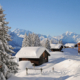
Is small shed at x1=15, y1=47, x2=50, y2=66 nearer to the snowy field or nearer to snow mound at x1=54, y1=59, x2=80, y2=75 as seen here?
the snowy field

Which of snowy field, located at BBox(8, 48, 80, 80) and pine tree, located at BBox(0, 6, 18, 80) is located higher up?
pine tree, located at BBox(0, 6, 18, 80)

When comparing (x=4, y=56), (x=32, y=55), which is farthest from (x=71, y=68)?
(x=32, y=55)

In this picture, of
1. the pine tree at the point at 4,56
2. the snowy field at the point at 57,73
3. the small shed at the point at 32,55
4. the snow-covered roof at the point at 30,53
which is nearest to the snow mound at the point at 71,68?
the snowy field at the point at 57,73

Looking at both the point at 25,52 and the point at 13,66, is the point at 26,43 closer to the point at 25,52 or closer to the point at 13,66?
the point at 25,52

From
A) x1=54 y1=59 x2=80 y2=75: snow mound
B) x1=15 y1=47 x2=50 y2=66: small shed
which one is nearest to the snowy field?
x1=54 y1=59 x2=80 y2=75: snow mound

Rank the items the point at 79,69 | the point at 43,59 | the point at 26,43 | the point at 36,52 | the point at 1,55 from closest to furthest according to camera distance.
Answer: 1. the point at 1,55
2. the point at 79,69
3. the point at 36,52
4. the point at 43,59
5. the point at 26,43

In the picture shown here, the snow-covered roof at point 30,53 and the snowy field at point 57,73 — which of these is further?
the snow-covered roof at point 30,53

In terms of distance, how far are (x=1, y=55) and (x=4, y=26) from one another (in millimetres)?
4068

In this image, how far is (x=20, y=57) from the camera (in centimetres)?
3073

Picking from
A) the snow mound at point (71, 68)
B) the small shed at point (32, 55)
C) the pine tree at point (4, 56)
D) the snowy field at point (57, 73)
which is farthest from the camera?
the small shed at point (32, 55)

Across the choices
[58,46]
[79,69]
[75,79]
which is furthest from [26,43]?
[75,79]

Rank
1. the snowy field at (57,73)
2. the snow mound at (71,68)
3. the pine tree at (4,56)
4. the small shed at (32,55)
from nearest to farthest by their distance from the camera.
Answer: the pine tree at (4,56) → the snowy field at (57,73) → the snow mound at (71,68) → the small shed at (32,55)

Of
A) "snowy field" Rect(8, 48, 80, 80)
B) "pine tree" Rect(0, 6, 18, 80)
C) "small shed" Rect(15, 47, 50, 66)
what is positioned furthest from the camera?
"small shed" Rect(15, 47, 50, 66)

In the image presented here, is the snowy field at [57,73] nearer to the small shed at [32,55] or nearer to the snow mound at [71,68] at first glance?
the snow mound at [71,68]
